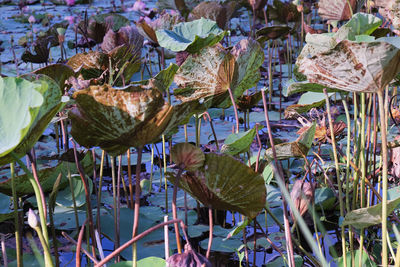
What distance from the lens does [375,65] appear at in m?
0.63

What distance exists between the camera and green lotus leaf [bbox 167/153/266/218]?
699 millimetres

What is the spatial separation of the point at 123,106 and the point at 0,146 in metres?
0.17

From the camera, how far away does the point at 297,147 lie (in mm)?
953

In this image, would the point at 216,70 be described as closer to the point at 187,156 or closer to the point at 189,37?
the point at 187,156

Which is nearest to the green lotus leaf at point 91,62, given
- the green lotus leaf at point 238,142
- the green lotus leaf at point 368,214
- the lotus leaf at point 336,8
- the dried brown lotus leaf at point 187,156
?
the green lotus leaf at point 238,142

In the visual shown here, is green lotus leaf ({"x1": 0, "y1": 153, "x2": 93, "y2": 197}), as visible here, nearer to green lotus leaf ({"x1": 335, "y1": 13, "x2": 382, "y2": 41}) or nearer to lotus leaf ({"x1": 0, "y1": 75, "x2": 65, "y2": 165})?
lotus leaf ({"x1": 0, "y1": 75, "x2": 65, "y2": 165})

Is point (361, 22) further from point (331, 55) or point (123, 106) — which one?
point (123, 106)

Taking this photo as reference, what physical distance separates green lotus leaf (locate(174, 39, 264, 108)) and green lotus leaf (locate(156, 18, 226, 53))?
13 cm

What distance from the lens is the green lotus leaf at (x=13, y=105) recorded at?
620mm

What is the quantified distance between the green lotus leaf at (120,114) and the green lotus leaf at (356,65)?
0.74 ft

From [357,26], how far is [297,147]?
254 mm

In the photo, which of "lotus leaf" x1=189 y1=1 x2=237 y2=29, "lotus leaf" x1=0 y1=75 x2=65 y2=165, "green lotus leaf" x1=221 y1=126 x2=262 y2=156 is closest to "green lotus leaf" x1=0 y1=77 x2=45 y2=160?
"lotus leaf" x1=0 y1=75 x2=65 y2=165

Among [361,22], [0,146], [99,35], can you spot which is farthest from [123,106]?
[99,35]

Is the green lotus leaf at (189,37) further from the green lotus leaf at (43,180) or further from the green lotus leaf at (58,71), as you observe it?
the green lotus leaf at (43,180)
